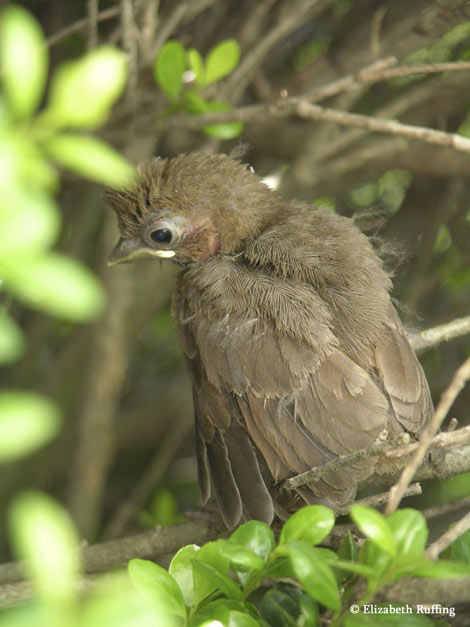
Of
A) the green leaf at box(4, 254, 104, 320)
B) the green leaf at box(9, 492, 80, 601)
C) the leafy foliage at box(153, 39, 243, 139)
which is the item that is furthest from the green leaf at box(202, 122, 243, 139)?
the green leaf at box(9, 492, 80, 601)

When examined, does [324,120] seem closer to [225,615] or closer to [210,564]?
[210,564]

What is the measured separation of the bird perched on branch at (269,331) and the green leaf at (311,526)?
0.67m

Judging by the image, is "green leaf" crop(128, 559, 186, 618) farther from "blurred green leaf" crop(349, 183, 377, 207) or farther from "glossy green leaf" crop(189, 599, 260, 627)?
"blurred green leaf" crop(349, 183, 377, 207)

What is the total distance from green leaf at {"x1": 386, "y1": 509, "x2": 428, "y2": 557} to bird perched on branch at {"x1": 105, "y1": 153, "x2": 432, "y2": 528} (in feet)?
2.50

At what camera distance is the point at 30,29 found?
0.90m

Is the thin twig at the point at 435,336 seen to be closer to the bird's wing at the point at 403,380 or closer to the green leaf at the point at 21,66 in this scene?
the bird's wing at the point at 403,380

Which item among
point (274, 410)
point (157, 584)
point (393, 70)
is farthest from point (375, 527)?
point (393, 70)

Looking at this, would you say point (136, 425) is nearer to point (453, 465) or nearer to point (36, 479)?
point (36, 479)

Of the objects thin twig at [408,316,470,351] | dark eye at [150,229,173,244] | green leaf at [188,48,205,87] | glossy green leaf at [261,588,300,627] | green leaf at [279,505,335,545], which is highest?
green leaf at [188,48,205,87]

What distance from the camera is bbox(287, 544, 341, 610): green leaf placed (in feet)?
4.12

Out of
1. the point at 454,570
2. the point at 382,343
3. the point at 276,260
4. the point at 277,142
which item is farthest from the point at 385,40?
the point at 454,570

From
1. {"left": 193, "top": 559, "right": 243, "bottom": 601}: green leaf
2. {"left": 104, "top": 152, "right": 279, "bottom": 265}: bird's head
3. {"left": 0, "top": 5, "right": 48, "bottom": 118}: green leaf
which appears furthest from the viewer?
{"left": 104, "top": 152, "right": 279, "bottom": 265}: bird's head

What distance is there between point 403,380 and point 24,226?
5.92 feet

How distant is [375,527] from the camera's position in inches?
49.4
